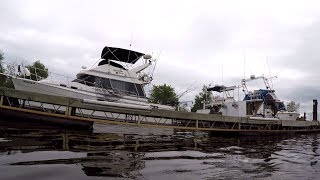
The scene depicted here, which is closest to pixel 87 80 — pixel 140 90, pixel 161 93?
pixel 140 90

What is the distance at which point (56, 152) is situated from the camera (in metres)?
7.97

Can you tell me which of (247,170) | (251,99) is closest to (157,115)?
(247,170)

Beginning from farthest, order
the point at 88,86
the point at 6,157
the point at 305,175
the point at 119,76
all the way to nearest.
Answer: the point at 119,76 < the point at 88,86 < the point at 305,175 < the point at 6,157

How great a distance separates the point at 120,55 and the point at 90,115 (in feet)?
20.2

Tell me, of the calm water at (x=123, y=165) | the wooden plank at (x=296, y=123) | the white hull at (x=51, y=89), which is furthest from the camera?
the wooden plank at (x=296, y=123)

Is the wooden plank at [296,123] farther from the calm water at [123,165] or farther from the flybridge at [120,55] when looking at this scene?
the calm water at [123,165]

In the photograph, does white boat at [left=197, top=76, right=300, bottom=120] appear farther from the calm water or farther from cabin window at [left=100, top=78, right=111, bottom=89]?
the calm water

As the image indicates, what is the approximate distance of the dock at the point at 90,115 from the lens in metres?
13.1

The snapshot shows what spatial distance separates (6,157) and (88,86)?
1140 cm

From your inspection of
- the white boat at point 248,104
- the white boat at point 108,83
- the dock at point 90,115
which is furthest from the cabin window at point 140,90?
the white boat at point 248,104

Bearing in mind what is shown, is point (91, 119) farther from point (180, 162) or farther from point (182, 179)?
point (182, 179)

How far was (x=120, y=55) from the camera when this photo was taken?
1994 centimetres

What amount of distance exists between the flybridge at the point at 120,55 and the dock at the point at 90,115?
15.8ft

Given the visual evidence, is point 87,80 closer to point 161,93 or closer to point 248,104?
point 248,104
